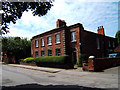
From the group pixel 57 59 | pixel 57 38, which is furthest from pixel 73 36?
pixel 57 59

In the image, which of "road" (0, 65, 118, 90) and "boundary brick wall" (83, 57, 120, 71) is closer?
"road" (0, 65, 118, 90)

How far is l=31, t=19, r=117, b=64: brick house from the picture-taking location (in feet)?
66.0

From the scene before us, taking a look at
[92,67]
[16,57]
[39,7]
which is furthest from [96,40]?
[16,57]

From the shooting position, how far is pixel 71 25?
2070 cm

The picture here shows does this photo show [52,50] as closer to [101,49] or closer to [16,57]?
[101,49]

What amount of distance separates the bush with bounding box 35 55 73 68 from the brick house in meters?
3.02

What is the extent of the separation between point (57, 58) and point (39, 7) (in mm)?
11617

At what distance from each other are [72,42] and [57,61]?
4825 mm

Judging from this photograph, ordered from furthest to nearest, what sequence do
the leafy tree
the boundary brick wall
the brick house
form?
1. the leafy tree
2. the brick house
3. the boundary brick wall

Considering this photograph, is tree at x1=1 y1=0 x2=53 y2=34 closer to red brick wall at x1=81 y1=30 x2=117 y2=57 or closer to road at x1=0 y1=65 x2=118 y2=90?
road at x1=0 y1=65 x2=118 y2=90

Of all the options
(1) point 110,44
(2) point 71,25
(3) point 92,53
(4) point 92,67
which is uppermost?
(2) point 71,25

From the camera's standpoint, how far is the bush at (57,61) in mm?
16719

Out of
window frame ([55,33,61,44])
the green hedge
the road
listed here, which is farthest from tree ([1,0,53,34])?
window frame ([55,33,61,44])

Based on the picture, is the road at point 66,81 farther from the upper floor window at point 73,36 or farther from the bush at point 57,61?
the upper floor window at point 73,36
